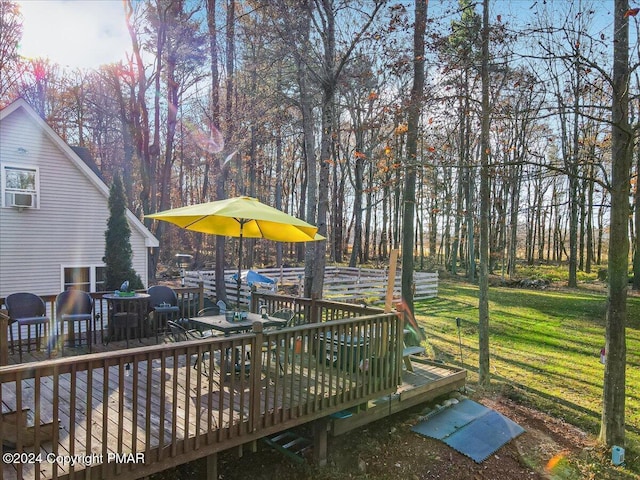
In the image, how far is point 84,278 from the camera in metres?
12.8

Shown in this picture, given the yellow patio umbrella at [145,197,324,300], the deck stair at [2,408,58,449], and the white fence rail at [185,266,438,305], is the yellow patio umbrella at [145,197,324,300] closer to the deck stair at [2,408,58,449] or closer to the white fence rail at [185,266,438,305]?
the deck stair at [2,408,58,449]

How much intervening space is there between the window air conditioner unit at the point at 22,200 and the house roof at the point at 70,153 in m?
1.47

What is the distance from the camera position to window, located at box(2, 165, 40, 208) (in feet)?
36.9

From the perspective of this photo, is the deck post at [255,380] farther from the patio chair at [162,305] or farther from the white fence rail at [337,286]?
the white fence rail at [337,286]

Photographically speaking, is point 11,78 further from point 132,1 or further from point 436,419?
point 436,419

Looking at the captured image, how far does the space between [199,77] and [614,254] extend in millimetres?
16660

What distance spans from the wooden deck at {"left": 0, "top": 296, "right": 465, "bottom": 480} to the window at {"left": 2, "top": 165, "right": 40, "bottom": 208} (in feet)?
29.3

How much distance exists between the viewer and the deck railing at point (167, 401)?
284cm

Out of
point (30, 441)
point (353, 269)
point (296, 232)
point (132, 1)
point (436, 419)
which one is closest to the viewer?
point (30, 441)

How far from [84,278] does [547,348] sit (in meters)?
12.7

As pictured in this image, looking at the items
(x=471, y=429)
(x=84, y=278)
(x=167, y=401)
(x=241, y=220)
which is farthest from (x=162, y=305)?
(x=84, y=278)

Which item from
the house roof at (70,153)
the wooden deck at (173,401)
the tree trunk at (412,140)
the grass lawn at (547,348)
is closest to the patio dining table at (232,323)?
the wooden deck at (173,401)

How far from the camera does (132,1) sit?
17.3m

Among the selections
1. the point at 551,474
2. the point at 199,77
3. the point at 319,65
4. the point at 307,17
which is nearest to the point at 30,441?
the point at 551,474
